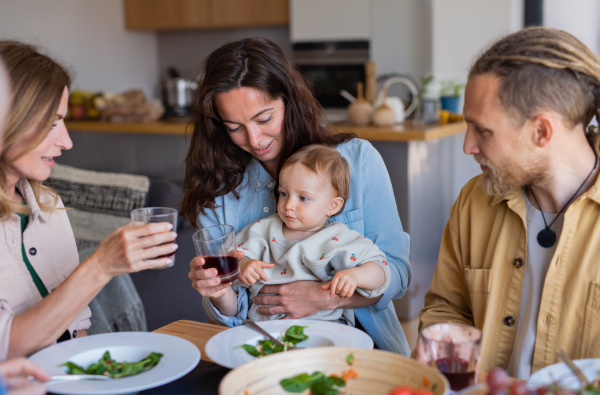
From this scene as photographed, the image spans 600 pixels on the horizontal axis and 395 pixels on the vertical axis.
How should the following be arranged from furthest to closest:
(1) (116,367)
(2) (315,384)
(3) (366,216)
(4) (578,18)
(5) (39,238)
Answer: (4) (578,18) < (3) (366,216) < (5) (39,238) < (1) (116,367) < (2) (315,384)

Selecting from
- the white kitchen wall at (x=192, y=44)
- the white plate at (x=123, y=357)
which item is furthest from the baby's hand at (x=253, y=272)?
the white kitchen wall at (x=192, y=44)

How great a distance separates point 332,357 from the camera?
100 centimetres

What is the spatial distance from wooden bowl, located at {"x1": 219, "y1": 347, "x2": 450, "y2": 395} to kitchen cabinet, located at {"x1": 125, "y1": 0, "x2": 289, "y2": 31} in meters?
5.04

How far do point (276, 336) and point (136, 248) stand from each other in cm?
36

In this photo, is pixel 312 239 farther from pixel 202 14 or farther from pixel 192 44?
pixel 192 44

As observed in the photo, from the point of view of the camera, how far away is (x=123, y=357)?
1.18 m

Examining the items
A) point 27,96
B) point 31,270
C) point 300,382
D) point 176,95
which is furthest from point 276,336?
point 176,95

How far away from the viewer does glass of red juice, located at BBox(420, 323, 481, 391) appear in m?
0.98

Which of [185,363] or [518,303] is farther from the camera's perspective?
[518,303]

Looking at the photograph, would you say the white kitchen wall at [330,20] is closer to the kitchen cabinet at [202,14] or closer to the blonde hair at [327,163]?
the kitchen cabinet at [202,14]

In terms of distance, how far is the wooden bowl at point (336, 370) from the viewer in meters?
0.93

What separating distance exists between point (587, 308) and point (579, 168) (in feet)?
1.00

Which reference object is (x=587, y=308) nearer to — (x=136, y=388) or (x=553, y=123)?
(x=553, y=123)

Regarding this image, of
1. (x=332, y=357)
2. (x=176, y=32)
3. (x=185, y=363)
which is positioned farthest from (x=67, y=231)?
(x=176, y=32)
